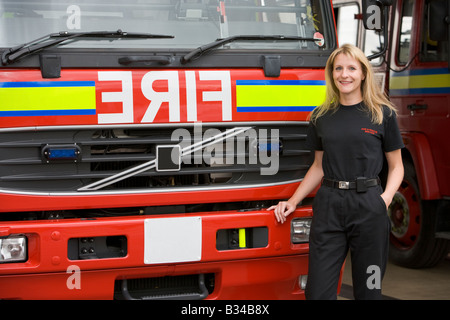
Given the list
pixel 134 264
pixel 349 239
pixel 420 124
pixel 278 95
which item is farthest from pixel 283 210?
pixel 420 124

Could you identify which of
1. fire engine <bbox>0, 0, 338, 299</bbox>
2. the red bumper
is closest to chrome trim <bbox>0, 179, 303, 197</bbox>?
fire engine <bbox>0, 0, 338, 299</bbox>

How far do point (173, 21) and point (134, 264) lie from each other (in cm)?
139

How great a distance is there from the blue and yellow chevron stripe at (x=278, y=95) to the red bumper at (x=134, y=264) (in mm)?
601

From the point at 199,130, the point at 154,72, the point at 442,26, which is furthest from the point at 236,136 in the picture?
the point at 442,26

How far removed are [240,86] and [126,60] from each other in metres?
0.66

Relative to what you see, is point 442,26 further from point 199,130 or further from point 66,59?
point 66,59

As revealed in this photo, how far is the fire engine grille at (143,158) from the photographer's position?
428 cm

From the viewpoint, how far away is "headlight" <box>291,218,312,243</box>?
4703mm

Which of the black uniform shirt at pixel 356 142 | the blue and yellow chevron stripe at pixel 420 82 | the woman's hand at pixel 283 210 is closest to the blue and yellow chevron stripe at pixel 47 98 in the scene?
the woman's hand at pixel 283 210

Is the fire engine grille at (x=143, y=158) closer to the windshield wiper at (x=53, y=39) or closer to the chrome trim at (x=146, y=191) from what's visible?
the chrome trim at (x=146, y=191)

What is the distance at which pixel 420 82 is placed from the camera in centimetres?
688

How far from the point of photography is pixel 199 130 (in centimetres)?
448

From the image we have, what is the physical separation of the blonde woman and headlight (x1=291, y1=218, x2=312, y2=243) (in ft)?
1.19

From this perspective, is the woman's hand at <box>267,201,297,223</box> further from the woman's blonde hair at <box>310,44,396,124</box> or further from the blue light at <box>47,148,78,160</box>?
the blue light at <box>47,148,78,160</box>
